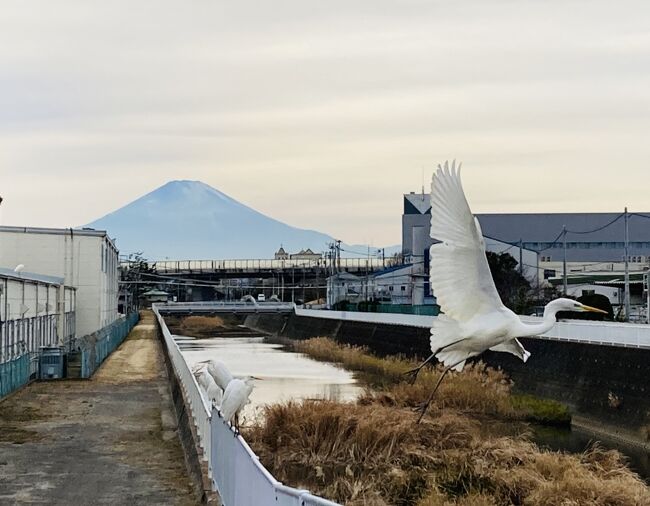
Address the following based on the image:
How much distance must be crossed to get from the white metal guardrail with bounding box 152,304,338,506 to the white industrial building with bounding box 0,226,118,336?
32596 mm

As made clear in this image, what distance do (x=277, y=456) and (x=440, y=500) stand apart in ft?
12.8

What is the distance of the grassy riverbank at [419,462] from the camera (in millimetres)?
14484

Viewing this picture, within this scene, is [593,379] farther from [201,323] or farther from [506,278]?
[201,323]

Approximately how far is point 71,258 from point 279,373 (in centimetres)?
1336

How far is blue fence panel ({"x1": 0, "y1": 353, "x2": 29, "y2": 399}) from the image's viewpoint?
2194cm

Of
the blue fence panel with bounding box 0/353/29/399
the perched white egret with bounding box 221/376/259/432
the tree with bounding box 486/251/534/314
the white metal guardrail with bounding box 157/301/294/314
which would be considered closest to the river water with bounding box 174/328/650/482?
the blue fence panel with bounding box 0/353/29/399

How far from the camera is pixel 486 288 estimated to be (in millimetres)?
12539

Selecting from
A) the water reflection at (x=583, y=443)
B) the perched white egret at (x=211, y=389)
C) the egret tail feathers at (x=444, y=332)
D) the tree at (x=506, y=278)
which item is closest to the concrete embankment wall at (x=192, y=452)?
the perched white egret at (x=211, y=389)

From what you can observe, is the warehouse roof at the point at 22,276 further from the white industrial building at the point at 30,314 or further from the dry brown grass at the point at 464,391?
the dry brown grass at the point at 464,391

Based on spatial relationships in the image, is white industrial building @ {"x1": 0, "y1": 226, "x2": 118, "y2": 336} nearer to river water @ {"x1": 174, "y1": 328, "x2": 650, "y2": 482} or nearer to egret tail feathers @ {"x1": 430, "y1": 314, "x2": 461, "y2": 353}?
river water @ {"x1": 174, "y1": 328, "x2": 650, "y2": 482}

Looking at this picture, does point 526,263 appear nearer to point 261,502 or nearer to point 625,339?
point 625,339

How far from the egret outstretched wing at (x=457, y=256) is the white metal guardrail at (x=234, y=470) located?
10.4 ft

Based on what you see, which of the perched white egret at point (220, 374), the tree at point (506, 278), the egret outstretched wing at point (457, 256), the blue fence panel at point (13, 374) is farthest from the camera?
the tree at point (506, 278)

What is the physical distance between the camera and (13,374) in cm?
2339
